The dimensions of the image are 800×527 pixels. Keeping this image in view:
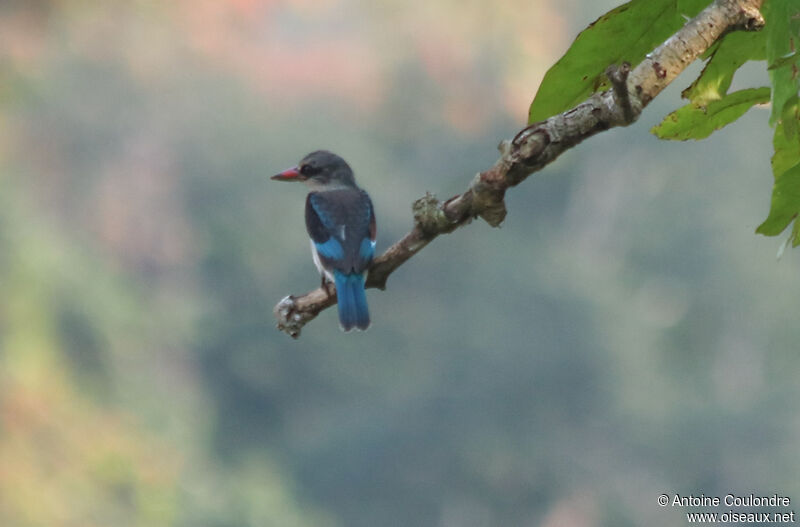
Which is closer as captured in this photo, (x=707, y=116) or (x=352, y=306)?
(x=707, y=116)

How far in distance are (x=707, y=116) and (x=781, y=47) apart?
0.20 m

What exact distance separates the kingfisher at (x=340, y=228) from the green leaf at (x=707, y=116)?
178cm

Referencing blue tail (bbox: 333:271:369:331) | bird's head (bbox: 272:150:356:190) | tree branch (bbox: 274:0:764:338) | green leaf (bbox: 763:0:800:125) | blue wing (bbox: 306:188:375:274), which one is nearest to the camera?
green leaf (bbox: 763:0:800:125)

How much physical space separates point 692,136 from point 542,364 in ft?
51.6

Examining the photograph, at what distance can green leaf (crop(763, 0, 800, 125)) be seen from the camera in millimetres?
929

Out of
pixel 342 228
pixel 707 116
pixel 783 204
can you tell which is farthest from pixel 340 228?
pixel 783 204

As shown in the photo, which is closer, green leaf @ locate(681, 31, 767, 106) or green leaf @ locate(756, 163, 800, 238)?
green leaf @ locate(756, 163, 800, 238)

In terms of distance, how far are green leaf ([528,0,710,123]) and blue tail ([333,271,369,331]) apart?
1863 millimetres

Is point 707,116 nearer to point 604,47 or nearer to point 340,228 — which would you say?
point 604,47

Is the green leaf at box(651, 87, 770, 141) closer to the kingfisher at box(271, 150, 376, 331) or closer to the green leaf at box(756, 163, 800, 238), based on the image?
the green leaf at box(756, 163, 800, 238)

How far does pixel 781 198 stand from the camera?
102 cm

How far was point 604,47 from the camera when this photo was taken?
1.14m

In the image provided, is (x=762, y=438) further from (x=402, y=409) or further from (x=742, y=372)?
(x=402, y=409)

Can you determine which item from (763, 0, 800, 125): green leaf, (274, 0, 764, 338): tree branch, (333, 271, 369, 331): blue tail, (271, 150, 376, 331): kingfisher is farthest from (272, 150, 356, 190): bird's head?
(763, 0, 800, 125): green leaf
